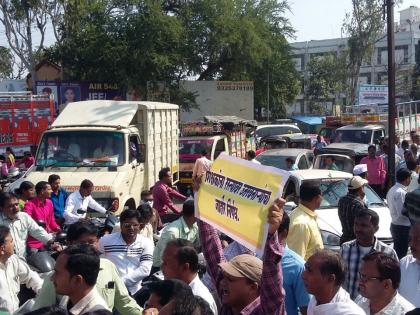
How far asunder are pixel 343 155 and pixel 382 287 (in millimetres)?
13219

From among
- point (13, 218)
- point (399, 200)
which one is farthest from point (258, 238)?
point (399, 200)

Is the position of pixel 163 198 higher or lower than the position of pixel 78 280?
lower

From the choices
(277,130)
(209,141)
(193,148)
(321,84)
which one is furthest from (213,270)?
(321,84)

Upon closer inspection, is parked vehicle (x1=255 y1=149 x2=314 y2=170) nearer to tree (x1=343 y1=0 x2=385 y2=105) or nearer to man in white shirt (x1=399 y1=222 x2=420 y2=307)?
man in white shirt (x1=399 y1=222 x2=420 y2=307)

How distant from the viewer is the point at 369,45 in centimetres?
4622

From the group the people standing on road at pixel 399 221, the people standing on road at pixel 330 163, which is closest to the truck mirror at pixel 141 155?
the people standing on road at pixel 330 163

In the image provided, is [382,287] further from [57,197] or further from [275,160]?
[275,160]

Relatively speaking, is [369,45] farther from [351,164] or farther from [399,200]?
[399,200]

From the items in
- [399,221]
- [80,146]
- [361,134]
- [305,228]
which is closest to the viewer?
Result: [305,228]

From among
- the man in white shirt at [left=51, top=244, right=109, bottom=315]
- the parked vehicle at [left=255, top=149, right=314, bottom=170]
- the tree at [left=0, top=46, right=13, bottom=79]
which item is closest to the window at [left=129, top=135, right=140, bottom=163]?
the parked vehicle at [left=255, top=149, right=314, bottom=170]

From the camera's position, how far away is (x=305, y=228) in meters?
6.06

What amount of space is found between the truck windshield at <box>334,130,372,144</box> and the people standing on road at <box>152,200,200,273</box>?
738 inches

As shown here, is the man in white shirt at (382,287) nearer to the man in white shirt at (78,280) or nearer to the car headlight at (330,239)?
the man in white shirt at (78,280)

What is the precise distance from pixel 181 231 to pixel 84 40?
27879 mm
